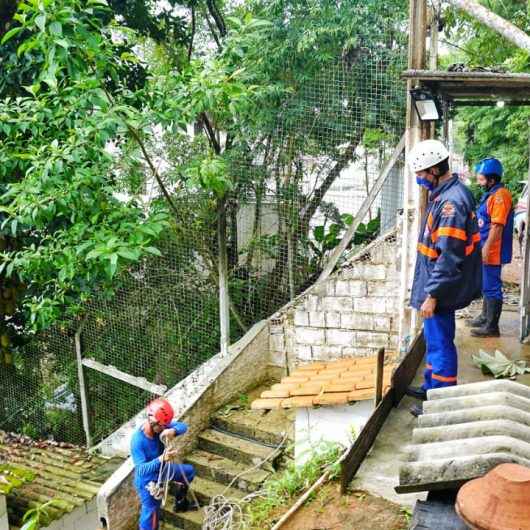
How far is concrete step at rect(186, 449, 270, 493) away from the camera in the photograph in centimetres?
609

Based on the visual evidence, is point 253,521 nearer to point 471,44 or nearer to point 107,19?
point 107,19

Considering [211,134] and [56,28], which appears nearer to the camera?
[56,28]

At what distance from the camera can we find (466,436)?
294 centimetres

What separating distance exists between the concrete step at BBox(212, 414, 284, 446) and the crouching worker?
1.21 m

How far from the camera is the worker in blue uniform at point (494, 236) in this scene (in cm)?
563

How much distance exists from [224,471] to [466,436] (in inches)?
156

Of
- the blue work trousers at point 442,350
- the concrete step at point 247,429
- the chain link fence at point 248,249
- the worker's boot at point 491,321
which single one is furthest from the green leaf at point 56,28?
the worker's boot at point 491,321

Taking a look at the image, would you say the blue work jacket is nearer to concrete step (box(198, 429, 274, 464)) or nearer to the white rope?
the white rope

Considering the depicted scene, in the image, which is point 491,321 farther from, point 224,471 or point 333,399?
point 224,471

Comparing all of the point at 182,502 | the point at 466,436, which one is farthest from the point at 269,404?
the point at 466,436

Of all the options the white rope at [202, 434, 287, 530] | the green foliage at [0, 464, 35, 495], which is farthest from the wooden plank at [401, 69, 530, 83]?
the green foliage at [0, 464, 35, 495]

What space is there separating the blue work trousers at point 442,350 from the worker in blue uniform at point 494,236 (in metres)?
1.76

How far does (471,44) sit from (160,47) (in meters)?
6.04

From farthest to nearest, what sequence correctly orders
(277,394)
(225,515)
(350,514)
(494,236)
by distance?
(494,236), (277,394), (225,515), (350,514)
